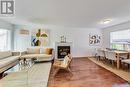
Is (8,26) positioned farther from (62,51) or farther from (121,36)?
(121,36)

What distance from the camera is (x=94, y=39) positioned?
8812 mm

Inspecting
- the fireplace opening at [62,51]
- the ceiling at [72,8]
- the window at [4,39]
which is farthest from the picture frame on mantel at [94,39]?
the window at [4,39]

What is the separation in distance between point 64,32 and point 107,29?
3.17 metres

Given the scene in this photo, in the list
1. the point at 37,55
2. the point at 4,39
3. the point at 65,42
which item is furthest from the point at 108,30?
the point at 4,39

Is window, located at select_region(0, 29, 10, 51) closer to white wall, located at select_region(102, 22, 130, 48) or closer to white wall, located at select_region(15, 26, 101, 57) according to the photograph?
white wall, located at select_region(15, 26, 101, 57)

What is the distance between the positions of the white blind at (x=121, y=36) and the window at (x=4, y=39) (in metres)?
6.84

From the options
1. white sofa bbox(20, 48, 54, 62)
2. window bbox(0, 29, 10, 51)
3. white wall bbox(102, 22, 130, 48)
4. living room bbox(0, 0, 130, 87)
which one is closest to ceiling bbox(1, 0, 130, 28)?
living room bbox(0, 0, 130, 87)

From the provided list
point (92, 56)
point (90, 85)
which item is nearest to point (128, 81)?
point (90, 85)

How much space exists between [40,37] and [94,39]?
161 inches

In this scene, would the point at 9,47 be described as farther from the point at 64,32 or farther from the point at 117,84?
the point at 117,84

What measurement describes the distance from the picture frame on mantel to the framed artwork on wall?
3254 mm

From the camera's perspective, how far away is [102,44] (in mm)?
8930

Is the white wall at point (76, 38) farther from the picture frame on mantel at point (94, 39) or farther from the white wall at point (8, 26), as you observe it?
the white wall at point (8, 26)

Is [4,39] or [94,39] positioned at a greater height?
[94,39]
